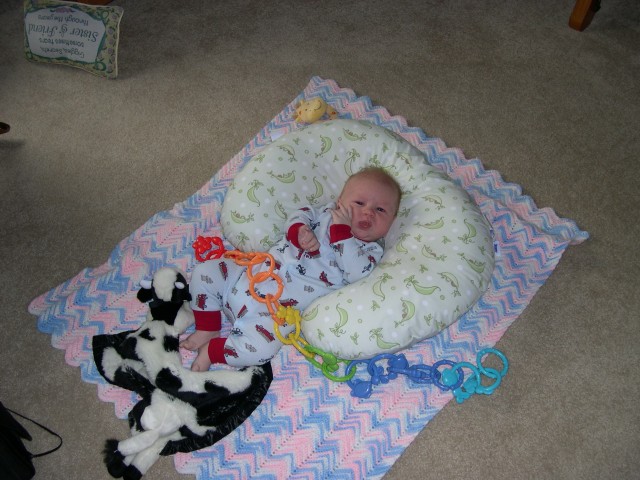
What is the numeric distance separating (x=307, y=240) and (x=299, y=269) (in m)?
0.08

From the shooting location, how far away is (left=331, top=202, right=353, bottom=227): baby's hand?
60.4 inches

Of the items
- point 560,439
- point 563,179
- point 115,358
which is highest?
point 563,179

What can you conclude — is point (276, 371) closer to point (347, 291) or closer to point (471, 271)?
point (347, 291)

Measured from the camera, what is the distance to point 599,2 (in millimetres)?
2230

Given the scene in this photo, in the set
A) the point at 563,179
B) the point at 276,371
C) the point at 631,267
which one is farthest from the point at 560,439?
the point at 563,179

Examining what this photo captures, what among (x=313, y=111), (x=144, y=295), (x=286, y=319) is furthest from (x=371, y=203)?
(x=144, y=295)

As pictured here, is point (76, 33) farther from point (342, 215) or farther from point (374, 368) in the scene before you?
point (374, 368)

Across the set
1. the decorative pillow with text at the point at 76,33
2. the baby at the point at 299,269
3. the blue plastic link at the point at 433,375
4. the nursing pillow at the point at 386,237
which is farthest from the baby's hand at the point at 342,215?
the decorative pillow with text at the point at 76,33

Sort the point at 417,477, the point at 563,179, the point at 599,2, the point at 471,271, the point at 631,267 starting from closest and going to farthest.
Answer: the point at 417,477 < the point at 471,271 < the point at 631,267 < the point at 563,179 < the point at 599,2

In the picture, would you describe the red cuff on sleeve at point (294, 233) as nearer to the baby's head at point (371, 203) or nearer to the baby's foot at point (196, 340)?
the baby's head at point (371, 203)

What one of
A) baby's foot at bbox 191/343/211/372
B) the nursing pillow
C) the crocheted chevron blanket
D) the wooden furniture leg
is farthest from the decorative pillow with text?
the wooden furniture leg

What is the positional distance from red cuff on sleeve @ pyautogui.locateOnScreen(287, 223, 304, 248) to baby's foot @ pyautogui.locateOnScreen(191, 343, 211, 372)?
13.8 inches

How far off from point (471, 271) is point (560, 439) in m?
0.45

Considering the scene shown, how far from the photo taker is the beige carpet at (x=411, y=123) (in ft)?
4.66
